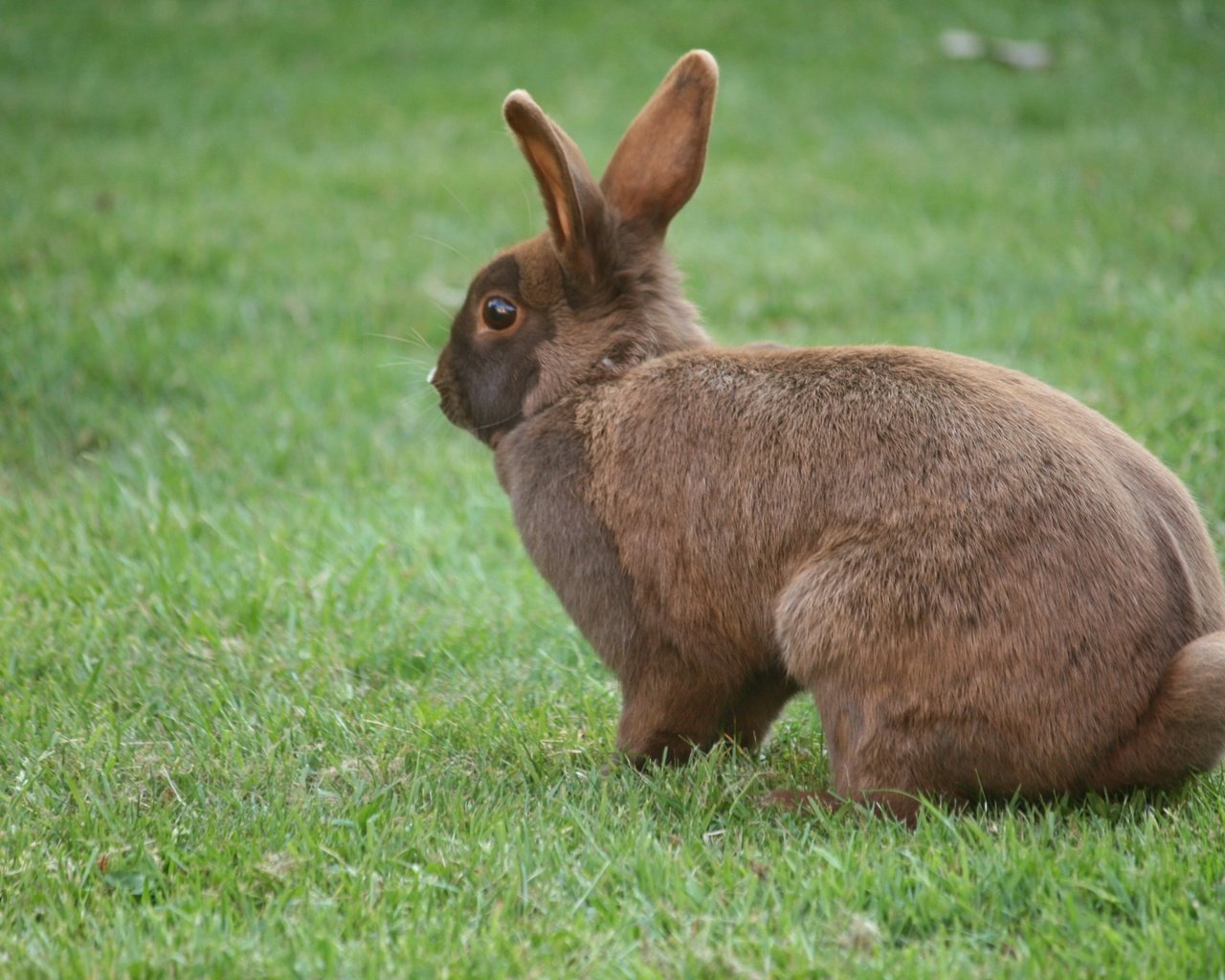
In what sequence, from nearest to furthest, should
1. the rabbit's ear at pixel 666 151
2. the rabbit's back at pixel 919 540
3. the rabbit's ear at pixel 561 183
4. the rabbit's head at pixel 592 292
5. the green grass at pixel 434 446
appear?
the green grass at pixel 434 446, the rabbit's back at pixel 919 540, the rabbit's ear at pixel 561 183, the rabbit's head at pixel 592 292, the rabbit's ear at pixel 666 151

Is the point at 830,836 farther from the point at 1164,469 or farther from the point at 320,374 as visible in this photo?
the point at 320,374

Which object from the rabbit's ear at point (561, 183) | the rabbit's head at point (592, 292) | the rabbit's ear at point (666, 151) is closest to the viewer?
the rabbit's ear at point (561, 183)

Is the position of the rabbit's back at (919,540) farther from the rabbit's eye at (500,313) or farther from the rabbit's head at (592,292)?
the rabbit's eye at (500,313)

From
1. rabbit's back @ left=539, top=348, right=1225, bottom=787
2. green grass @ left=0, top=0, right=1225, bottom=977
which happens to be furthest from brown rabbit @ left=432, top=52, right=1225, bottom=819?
green grass @ left=0, top=0, right=1225, bottom=977

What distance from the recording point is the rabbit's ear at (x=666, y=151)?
4.12 metres

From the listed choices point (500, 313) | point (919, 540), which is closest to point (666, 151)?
point (500, 313)

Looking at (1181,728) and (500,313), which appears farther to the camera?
(500,313)

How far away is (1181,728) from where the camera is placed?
10.3 ft

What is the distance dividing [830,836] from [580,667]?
1.45 m

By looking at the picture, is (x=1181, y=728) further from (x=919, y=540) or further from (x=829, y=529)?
(x=829, y=529)

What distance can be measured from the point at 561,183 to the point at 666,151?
45cm

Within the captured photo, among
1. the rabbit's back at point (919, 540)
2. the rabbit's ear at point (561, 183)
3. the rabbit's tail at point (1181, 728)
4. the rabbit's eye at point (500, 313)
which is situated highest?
the rabbit's ear at point (561, 183)

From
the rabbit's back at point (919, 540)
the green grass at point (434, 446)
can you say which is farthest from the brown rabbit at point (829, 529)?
the green grass at point (434, 446)

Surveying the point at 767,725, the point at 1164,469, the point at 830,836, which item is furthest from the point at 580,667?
the point at 1164,469
